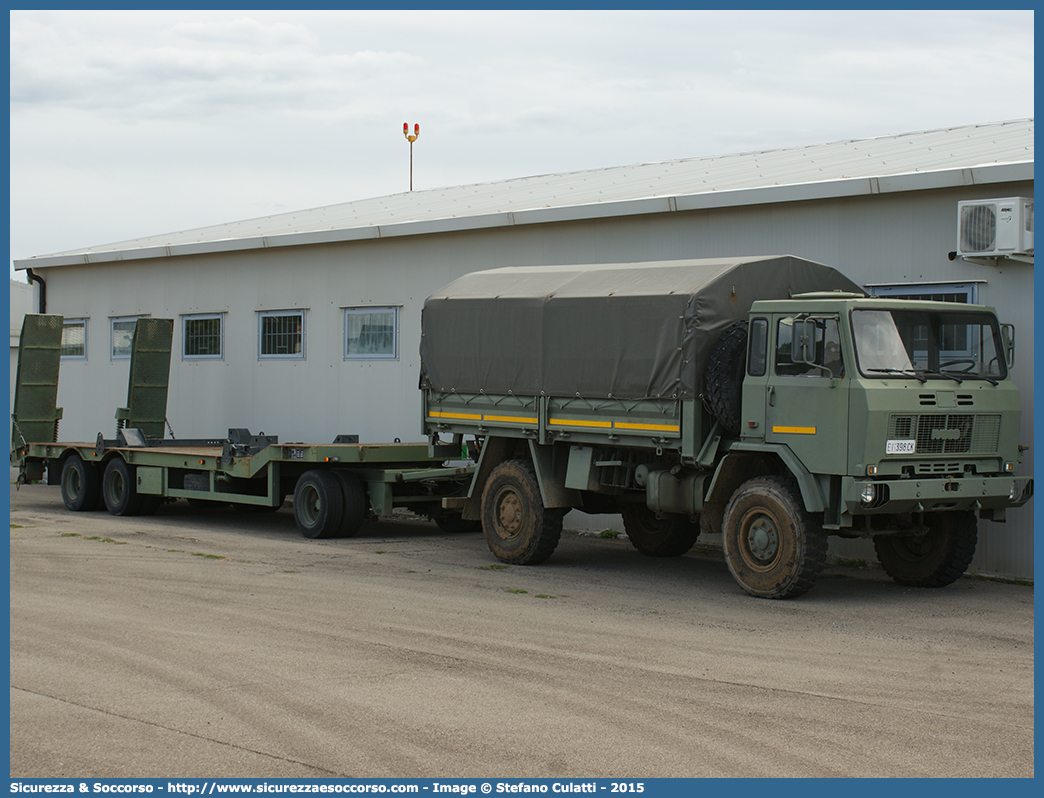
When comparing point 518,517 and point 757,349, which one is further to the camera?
point 518,517

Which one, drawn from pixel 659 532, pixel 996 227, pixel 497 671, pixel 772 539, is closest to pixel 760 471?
pixel 772 539

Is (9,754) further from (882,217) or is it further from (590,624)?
(882,217)

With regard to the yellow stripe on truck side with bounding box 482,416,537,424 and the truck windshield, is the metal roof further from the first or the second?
the yellow stripe on truck side with bounding box 482,416,537,424

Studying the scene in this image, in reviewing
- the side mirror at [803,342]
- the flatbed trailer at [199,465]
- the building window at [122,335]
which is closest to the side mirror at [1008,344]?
the side mirror at [803,342]

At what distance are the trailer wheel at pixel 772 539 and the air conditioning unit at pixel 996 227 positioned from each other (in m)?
3.41

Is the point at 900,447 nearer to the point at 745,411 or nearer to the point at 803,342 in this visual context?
the point at 803,342

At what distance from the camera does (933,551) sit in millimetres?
12062

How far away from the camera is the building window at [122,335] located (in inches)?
923

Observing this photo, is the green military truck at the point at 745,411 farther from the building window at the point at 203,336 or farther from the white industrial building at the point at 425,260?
the building window at the point at 203,336

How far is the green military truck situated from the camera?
1088cm

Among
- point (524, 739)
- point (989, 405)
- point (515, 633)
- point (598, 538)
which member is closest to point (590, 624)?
point (515, 633)

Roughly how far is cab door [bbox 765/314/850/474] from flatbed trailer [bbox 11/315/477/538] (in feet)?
14.8

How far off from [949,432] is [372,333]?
1026 cm

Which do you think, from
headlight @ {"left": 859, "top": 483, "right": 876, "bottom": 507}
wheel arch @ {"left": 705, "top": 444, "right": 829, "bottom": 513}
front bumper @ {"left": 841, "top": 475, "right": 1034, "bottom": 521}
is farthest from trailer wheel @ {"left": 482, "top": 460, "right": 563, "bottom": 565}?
headlight @ {"left": 859, "top": 483, "right": 876, "bottom": 507}
